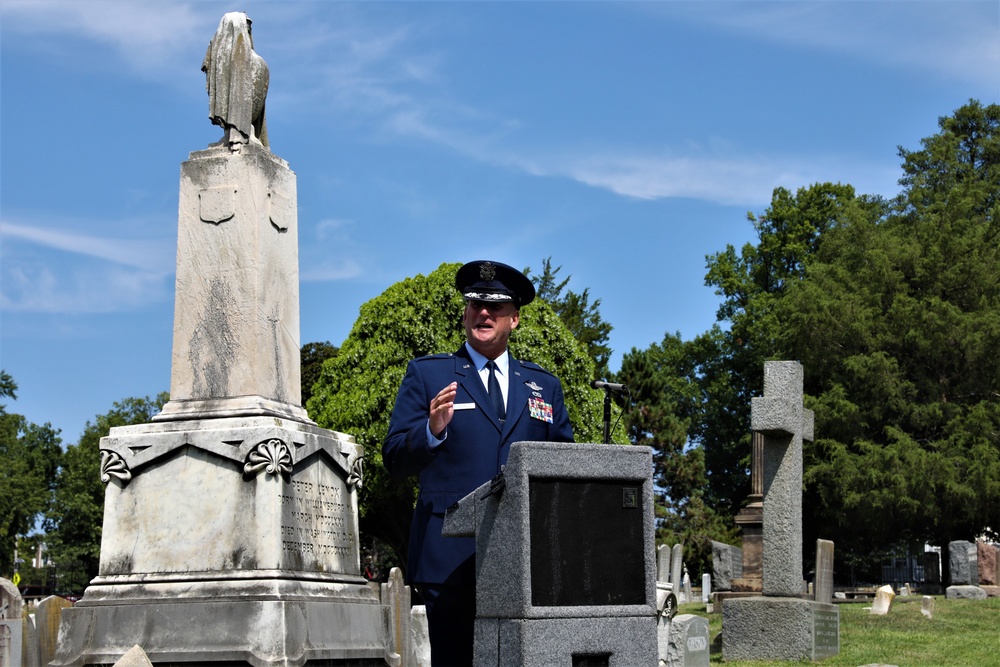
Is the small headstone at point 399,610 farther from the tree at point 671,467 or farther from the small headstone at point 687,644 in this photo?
the tree at point 671,467

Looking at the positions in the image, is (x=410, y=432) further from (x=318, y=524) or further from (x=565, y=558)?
(x=318, y=524)

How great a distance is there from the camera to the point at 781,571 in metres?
16.1

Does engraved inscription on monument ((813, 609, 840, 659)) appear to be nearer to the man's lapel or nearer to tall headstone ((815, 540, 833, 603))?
tall headstone ((815, 540, 833, 603))

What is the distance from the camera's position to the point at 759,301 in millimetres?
52125

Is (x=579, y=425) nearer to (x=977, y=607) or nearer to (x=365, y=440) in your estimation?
(x=365, y=440)

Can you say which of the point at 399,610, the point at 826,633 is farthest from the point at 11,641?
the point at 826,633

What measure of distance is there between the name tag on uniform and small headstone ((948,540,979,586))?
2959 cm

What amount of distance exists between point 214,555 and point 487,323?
140 inches

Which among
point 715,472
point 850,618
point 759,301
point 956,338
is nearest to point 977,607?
point 850,618

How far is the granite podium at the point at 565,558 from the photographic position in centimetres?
481

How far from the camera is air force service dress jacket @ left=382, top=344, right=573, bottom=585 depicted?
5.41 metres

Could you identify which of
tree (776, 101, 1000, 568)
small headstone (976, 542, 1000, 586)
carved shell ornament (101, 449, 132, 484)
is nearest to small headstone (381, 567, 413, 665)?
carved shell ornament (101, 449, 132, 484)

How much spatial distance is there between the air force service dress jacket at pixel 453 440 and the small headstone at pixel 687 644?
9.29 meters

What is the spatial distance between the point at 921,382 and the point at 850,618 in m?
22.4
